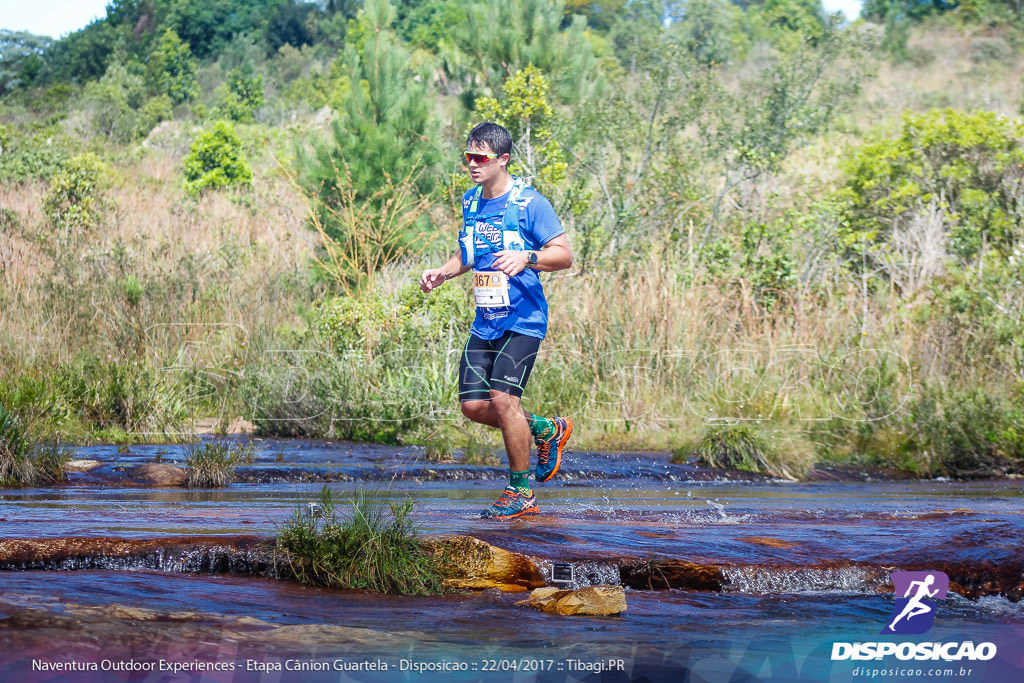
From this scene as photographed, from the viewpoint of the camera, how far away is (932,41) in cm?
4903

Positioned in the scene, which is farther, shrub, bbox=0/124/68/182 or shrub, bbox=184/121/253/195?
shrub, bbox=184/121/253/195

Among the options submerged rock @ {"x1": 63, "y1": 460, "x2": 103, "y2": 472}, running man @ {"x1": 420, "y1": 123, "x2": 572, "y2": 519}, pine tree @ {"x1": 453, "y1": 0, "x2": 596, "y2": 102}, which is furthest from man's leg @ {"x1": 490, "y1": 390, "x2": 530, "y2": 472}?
pine tree @ {"x1": 453, "y1": 0, "x2": 596, "y2": 102}

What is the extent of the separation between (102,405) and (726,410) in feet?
20.1

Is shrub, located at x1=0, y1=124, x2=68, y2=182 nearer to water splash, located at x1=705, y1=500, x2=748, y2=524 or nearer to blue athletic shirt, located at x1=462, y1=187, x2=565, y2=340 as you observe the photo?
blue athletic shirt, located at x1=462, y1=187, x2=565, y2=340

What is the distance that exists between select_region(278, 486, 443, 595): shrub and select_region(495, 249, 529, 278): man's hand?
4.58 ft

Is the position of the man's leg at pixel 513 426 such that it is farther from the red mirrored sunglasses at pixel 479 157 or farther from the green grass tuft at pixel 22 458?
the green grass tuft at pixel 22 458

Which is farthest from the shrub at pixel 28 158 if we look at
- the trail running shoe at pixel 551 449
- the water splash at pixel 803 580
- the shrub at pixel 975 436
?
the water splash at pixel 803 580

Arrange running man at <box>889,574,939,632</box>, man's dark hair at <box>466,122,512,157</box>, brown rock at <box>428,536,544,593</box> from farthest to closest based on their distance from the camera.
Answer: man's dark hair at <box>466,122,512,157</box>, brown rock at <box>428,536,544,593</box>, running man at <box>889,574,939,632</box>

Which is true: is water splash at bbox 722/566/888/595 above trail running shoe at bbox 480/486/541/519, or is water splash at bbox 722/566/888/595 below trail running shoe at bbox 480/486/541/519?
below

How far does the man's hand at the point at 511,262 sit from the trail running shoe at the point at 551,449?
1.37 metres

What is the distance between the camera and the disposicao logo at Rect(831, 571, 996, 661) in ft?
15.3

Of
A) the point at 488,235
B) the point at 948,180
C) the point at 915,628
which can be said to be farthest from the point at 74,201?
the point at 915,628

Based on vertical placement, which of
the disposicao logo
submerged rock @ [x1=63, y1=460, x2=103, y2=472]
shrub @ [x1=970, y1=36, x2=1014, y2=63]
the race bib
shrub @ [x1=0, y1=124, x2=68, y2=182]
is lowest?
the disposicao logo

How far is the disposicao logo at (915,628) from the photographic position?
4648mm
